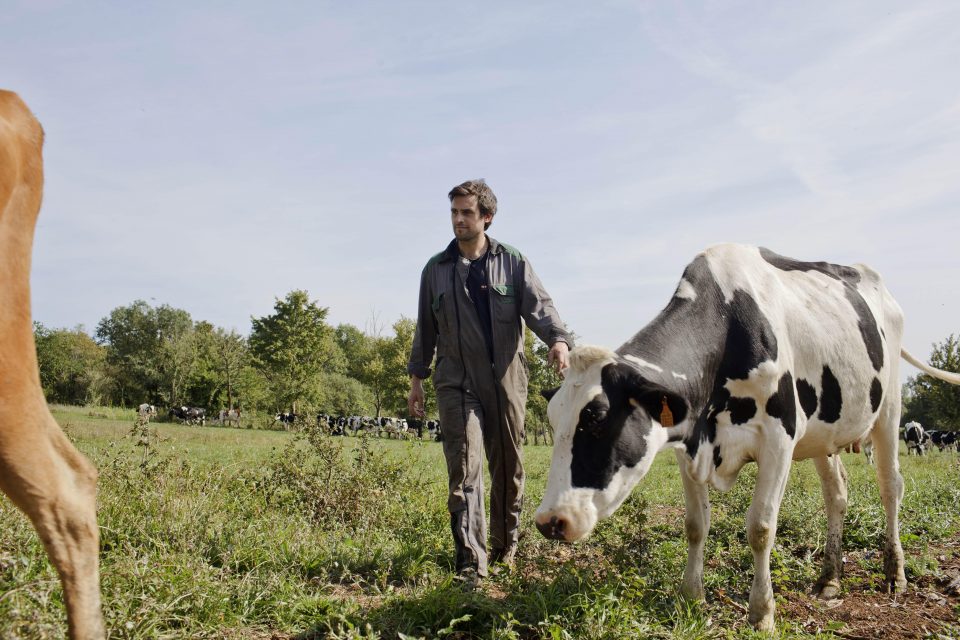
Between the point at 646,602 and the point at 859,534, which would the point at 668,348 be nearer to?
the point at 646,602

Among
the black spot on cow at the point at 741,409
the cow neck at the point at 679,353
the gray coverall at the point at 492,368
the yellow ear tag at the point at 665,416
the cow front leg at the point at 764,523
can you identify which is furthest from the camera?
the gray coverall at the point at 492,368

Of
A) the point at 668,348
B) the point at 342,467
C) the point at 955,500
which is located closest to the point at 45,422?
the point at 668,348

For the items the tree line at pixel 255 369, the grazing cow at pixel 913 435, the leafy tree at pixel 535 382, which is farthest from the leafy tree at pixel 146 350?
the grazing cow at pixel 913 435

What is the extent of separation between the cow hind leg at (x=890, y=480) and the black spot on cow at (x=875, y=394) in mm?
561

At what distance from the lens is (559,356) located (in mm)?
4984

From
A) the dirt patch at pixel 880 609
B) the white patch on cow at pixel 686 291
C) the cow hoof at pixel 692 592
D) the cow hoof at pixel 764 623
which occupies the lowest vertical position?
the dirt patch at pixel 880 609

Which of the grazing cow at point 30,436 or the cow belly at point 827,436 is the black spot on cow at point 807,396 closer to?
the cow belly at point 827,436

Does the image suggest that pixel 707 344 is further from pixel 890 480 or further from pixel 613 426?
pixel 890 480

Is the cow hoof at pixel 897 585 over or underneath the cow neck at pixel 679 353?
underneath

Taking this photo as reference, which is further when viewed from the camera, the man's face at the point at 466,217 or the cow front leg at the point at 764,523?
the man's face at the point at 466,217

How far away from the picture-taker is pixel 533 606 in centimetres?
409

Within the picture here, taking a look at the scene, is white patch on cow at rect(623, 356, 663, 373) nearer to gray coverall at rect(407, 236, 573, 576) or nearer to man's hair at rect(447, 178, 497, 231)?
gray coverall at rect(407, 236, 573, 576)

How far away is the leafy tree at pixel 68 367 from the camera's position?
63.5 meters

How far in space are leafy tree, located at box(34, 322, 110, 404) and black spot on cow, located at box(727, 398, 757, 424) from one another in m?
62.6
